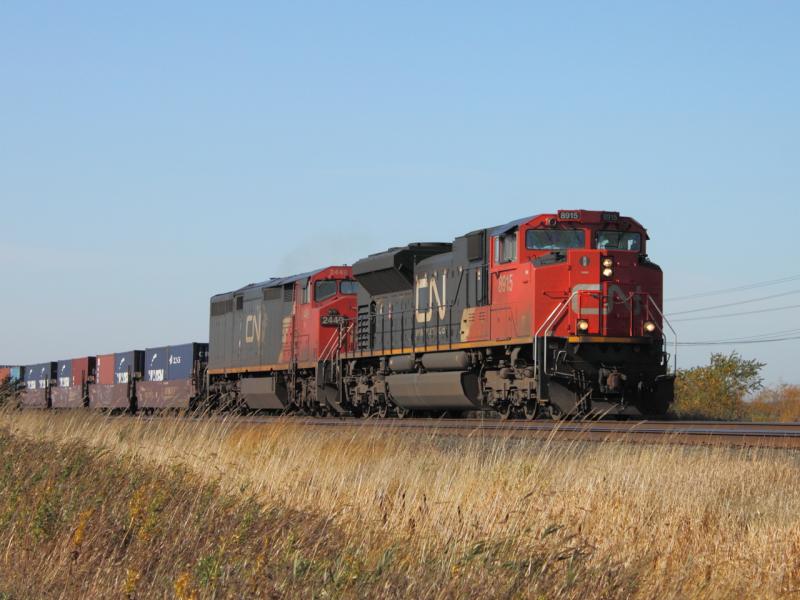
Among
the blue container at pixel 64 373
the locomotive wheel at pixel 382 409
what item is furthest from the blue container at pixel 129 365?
the locomotive wheel at pixel 382 409

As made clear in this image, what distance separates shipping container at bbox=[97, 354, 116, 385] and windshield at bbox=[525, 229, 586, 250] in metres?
23.8

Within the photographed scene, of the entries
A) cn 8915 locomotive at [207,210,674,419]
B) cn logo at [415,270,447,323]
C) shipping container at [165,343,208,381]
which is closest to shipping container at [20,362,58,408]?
shipping container at [165,343,208,381]

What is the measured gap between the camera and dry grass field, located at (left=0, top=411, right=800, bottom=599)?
5.87m

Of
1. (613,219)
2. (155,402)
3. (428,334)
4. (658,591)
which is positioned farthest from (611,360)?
(155,402)

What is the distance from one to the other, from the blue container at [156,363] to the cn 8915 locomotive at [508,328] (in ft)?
37.0

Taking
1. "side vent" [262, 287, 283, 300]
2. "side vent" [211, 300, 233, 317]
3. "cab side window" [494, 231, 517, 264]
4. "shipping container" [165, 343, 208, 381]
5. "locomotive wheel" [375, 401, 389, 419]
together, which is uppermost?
"cab side window" [494, 231, 517, 264]

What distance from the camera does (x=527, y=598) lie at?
563 cm

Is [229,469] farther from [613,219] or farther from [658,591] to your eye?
[613,219]

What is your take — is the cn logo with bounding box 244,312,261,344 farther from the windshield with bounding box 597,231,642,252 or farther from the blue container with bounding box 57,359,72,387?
the blue container with bounding box 57,359,72,387

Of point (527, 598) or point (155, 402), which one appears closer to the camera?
point (527, 598)

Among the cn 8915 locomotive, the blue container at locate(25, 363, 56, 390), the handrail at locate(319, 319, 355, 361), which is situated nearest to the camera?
the cn 8915 locomotive

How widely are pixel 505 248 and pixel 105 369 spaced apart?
24.2 metres

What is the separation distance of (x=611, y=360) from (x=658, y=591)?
13.5 metres

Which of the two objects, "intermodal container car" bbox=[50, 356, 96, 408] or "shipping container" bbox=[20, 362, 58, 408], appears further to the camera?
"shipping container" bbox=[20, 362, 58, 408]
